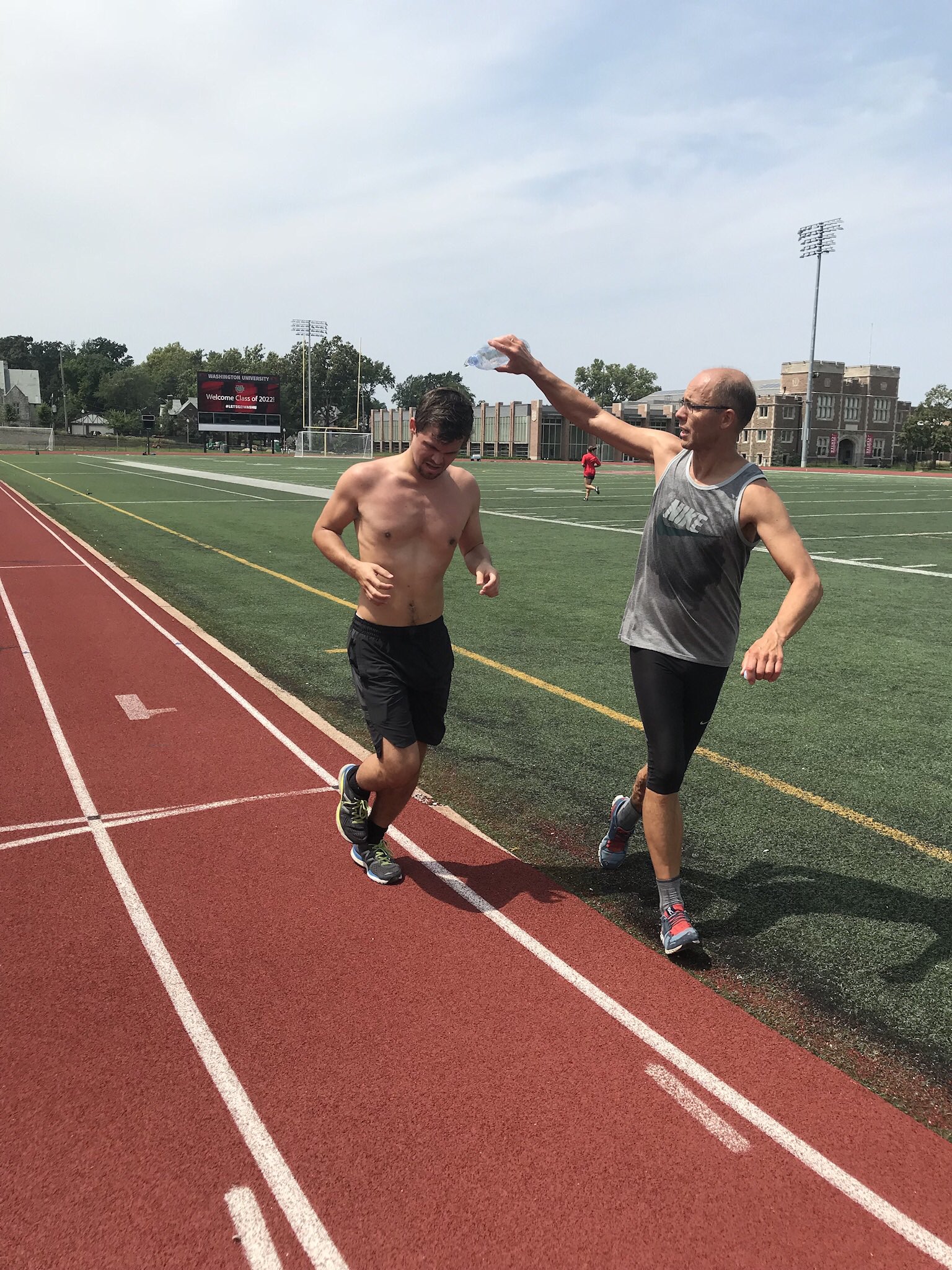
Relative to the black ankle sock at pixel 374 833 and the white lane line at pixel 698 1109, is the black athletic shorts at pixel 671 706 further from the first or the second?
the black ankle sock at pixel 374 833

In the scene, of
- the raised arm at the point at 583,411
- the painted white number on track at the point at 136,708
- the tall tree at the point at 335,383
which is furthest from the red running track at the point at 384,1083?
the tall tree at the point at 335,383

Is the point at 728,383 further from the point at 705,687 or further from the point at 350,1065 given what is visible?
the point at 350,1065

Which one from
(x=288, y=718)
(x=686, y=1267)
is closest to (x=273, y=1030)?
(x=686, y=1267)

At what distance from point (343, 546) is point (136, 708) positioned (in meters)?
3.83

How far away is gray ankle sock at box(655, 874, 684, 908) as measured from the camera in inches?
154

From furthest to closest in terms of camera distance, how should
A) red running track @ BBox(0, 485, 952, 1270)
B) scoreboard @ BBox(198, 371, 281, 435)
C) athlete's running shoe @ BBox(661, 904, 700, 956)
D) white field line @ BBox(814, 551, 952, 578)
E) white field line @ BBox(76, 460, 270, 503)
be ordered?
scoreboard @ BBox(198, 371, 281, 435) < white field line @ BBox(76, 460, 270, 503) < white field line @ BBox(814, 551, 952, 578) < athlete's running shoe @ BBox(661, 904, 700, 956) < red running track @ BBox(0, 485, 952, 1270)

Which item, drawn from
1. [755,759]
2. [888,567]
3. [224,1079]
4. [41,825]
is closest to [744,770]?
[755,759]

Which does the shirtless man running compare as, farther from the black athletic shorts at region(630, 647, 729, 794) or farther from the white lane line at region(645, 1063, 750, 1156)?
the white lane line at region(645, 1063, 750, 1156)

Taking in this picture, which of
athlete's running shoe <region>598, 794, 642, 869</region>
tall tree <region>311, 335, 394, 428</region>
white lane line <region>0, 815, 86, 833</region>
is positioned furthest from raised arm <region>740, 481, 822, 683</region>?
tall tree <region>311, 335, 394, 428</region>

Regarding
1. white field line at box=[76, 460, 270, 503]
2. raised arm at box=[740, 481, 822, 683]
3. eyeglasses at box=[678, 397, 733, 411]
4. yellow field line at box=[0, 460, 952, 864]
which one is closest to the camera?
raised arm at box=[740, 481, 822, 683]

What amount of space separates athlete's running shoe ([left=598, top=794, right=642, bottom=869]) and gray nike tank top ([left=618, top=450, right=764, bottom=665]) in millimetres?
1075

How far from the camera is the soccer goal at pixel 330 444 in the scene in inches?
3428

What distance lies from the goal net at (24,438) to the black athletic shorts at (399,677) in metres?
101

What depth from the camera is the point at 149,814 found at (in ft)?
17.2
